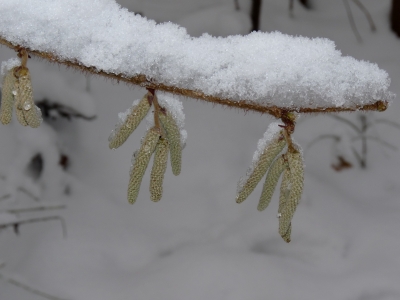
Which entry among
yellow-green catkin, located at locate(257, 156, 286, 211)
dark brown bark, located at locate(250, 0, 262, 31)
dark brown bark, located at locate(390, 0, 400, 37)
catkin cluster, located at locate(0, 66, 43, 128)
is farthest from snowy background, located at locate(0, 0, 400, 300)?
catkin cluster, located at locate(0, 66, 43, 128)

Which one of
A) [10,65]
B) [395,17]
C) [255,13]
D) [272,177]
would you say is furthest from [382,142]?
[10,65]

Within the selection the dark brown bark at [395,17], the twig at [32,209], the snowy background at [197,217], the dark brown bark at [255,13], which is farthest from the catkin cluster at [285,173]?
the dark brown bark at [395,17]

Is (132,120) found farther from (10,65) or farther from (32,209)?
(32,209)

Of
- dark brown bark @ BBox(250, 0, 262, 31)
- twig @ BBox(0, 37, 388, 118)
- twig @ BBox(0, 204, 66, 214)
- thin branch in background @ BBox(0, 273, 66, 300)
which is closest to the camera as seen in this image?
twig @ BBox(0, 37, 388, 118)

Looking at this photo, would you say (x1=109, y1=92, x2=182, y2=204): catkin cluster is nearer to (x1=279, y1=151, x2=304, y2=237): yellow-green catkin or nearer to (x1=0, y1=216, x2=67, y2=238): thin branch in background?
(x1=279, y1=151, x2=304, y2=237): yellow-green catkin

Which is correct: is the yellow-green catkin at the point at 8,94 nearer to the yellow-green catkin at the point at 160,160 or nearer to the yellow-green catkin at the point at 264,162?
the yellow-green catkin at the point at 160,160

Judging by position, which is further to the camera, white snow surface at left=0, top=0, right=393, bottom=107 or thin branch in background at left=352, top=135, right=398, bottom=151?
thin branch in background at left=352, top=135, right=398, bottom=151
